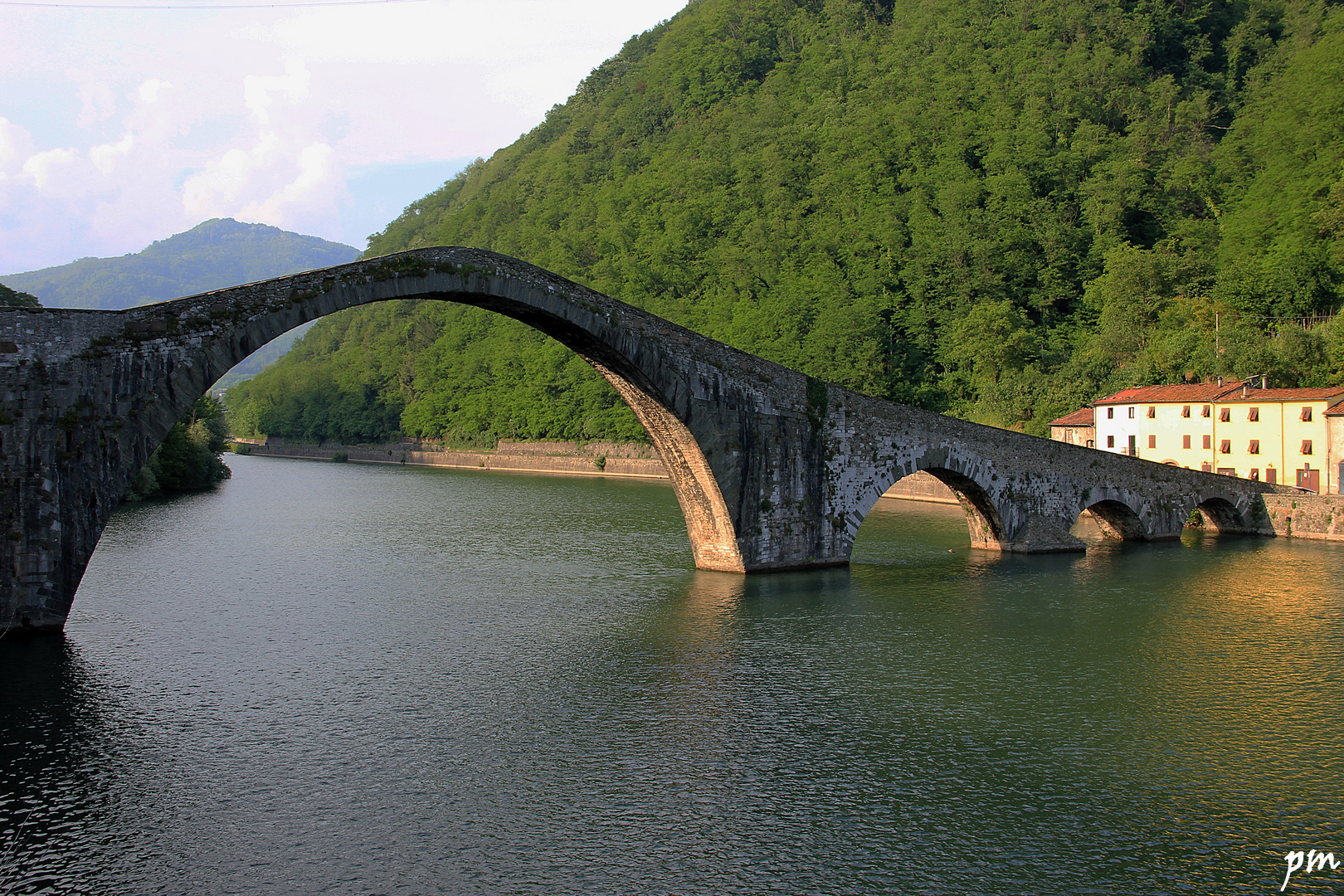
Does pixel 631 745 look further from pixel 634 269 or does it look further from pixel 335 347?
pixel 335 347

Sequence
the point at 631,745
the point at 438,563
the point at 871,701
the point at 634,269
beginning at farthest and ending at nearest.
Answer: the point at 634,269 < the point at 438,563 < the point at 871,701 < the point at 631,745

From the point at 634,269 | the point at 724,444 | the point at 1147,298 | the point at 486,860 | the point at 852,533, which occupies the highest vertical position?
the point at 634,269

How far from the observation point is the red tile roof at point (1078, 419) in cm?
4969

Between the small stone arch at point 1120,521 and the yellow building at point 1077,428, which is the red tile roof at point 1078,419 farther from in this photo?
the small stone arch at point 1120,521

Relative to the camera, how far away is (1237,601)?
855 inches

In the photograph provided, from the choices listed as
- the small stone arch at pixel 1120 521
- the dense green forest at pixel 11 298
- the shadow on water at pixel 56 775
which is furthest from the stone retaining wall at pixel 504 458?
the shadow on water at pixel 56 775

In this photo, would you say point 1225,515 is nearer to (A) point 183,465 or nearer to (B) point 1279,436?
(B) point 1279,436

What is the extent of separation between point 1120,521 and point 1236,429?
12.7m

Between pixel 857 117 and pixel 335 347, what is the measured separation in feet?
270

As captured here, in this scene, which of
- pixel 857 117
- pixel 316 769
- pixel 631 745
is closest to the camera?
pixel 316 769

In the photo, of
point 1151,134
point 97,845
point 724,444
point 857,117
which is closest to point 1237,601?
point 724,444

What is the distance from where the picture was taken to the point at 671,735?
1258cm

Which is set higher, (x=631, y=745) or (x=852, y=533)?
(x=852, y=533)

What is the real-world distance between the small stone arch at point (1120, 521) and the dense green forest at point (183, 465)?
121ft
